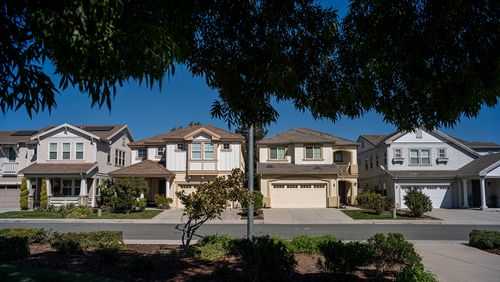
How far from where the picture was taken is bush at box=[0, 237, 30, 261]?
10.0 metres

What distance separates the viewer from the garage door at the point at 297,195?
106 feet

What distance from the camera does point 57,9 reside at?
2209mm

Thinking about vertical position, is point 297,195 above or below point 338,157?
below

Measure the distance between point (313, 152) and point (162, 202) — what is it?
14328 millimetres

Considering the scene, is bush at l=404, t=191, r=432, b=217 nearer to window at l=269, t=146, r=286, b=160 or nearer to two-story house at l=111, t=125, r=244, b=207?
window at l=269, t=146, r=286, b=160

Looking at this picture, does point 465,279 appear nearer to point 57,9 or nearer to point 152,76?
point 152,76

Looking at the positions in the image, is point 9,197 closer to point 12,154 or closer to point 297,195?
point 12,154

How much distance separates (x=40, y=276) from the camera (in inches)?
313

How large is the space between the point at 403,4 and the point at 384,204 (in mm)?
25409

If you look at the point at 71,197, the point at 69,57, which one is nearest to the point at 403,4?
the point at 69,57

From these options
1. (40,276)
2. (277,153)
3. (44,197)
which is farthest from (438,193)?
(44,197)

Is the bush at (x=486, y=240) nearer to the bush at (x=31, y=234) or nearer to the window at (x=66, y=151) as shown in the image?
the bush at (x=31, y=234)

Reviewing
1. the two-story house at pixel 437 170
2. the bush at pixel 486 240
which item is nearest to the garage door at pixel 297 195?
the two-story house at pixel 437 170

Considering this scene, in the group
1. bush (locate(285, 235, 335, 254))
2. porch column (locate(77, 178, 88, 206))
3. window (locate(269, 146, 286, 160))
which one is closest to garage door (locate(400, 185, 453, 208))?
window (locate(269, 146, 286, 160))
